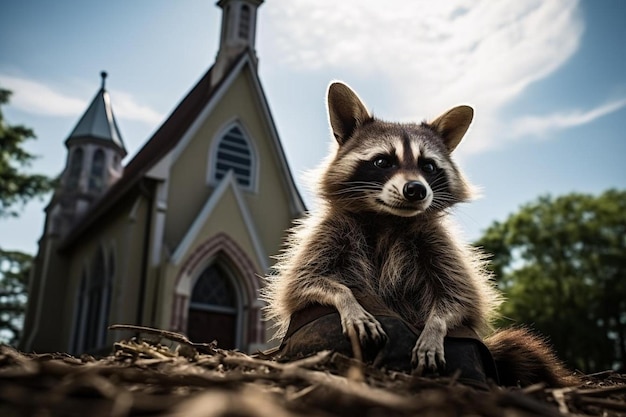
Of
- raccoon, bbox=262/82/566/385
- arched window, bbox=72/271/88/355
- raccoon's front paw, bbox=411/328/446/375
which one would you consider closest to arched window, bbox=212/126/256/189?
arched window, bbox=72/271/88/355

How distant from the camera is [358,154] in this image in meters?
3.50

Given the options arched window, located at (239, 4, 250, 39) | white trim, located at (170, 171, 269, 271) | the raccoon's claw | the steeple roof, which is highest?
arched window, located at (239, 4, 250, 39)

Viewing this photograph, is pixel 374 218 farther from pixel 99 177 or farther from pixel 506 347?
pixel 99 177

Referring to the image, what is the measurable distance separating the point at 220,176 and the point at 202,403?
1775 cm

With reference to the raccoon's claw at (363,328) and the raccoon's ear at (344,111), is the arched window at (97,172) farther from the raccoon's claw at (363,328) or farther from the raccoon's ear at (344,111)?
the raccoon's claw at (363,328)

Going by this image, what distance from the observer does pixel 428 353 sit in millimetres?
2473

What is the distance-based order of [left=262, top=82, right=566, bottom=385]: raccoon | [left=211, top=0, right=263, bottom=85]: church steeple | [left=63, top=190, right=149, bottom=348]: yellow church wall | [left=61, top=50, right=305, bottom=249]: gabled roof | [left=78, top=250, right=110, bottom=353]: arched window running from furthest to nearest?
1. [left=211, top=0, right=263, bottom=85]: church steeple
2. [left=78, top=250, right=110, bottom=353]: arched window
3. [left=61, top=50, right=305, bottom=249]: gabled roof
4. [left=63, top=190, right=149, bottom=348]: yellow church wall
5. [left=262, top=82, right=566, bottom=385]: raccoon

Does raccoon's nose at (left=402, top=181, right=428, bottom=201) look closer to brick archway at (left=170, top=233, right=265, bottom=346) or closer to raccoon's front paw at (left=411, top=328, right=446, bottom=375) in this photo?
raccoon's front paw at (left=411, top=328, right=446, bottom=375)

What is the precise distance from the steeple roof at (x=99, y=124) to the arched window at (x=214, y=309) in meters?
10.6

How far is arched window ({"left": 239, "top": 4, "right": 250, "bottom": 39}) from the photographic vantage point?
20.8 meters

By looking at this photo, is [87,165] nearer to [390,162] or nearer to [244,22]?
[244,22]

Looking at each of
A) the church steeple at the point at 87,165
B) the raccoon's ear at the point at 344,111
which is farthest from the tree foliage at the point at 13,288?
the raccoon's ear at the point at 344,111

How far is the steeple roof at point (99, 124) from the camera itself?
25.0m

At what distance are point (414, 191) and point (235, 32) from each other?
61.3ft
